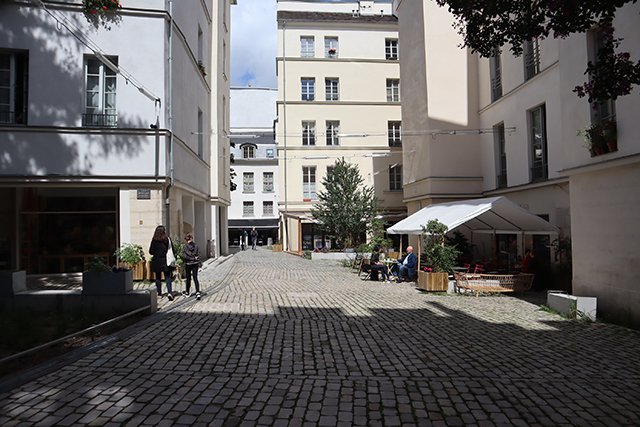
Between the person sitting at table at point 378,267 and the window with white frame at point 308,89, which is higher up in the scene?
the window with white frame at point 308,89

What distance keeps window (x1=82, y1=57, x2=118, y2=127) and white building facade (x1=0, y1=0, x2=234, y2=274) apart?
27mm

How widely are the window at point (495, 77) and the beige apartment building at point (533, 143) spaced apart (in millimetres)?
42

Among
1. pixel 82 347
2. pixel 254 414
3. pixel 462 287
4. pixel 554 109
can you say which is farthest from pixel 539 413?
Answer: pixel 554 109

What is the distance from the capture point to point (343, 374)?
492 cm

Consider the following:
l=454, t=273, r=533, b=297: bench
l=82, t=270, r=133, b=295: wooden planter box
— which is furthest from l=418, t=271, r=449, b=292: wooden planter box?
l=82, t=270, r=133, b=295: wooden planter box

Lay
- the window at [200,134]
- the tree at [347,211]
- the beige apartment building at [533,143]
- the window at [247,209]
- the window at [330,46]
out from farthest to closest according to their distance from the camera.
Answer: the window at [247,209]
the window at [330,46]
the tree at [347,211]
the window at [200,134]
the beige apartment building at [533,143]

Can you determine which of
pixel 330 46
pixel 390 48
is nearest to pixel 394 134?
pixel 390 48

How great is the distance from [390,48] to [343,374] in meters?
30.6

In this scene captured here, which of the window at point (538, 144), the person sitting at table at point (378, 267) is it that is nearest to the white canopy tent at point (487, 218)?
the person sitting at table at point (378, 267)

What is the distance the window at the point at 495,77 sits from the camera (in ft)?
56.4

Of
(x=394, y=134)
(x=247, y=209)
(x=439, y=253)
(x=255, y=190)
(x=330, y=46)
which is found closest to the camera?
(x=439, y=253)

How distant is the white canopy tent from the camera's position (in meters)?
12.0

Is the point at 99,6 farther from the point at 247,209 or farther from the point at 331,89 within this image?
the point at 247,209

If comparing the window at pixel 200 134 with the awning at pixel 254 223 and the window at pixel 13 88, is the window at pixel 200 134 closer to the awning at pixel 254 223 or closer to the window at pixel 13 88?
the window at pixel 13 88
